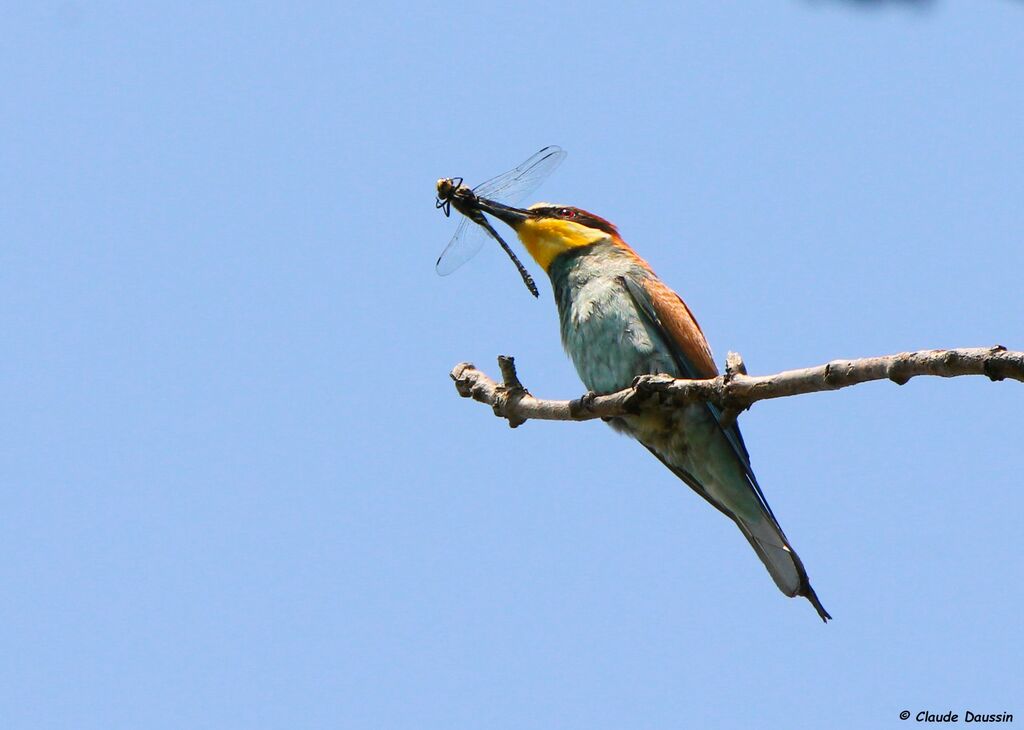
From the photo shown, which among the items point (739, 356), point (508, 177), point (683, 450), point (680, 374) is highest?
point (508, 177)

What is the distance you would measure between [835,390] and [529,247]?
250 cm

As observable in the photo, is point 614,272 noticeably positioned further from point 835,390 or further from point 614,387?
point 835,390

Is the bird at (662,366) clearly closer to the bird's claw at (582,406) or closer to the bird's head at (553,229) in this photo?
the bird's head at (553,229)

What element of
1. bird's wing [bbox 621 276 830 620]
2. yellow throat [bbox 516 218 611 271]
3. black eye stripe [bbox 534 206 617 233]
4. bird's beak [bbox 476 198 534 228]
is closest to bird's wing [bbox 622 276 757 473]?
bird's wing [bbox 621 276 830 620]

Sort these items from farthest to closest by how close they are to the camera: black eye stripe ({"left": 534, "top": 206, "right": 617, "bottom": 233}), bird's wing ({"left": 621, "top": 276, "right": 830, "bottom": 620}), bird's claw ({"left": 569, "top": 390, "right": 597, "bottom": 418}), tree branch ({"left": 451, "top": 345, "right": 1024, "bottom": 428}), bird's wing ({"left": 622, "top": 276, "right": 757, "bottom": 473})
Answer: black eye stripe ({"left": 534, "top": 206, "right": 617, "bottom": 233})
bird's wing ({"left": 622, "top": 276, "right": 757, "bottom": 473})
bird's wing ({"left": 621, "top": 276, "right": 830, "bottom": 620})
bird's claw ({"left": 569, "top": 390, "right": 597, "bottom": 418})
tree branch ({"left": 451, "top": 345, "right": 1024, "bottom": 428})

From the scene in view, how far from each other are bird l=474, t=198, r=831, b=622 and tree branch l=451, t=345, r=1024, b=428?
18.6 inches

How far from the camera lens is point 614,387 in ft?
14.8

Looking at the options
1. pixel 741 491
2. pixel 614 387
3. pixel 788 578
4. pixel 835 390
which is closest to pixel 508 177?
pixel 614 387

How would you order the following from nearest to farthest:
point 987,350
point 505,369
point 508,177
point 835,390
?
point 987,350, point 835,390, point 505,369, point 508,177

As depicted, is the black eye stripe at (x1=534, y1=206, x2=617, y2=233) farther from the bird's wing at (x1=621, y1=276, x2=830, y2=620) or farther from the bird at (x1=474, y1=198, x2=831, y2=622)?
the bird's wing at (x1=621, y1=276, x2=830, y2=620)

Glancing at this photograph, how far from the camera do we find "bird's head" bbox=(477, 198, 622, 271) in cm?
504

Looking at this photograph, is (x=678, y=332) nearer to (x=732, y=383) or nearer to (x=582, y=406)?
(x=582, y=406)

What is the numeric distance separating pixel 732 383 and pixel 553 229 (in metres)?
2.06

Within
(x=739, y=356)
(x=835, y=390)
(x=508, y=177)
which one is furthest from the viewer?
(x=508, y=177)
